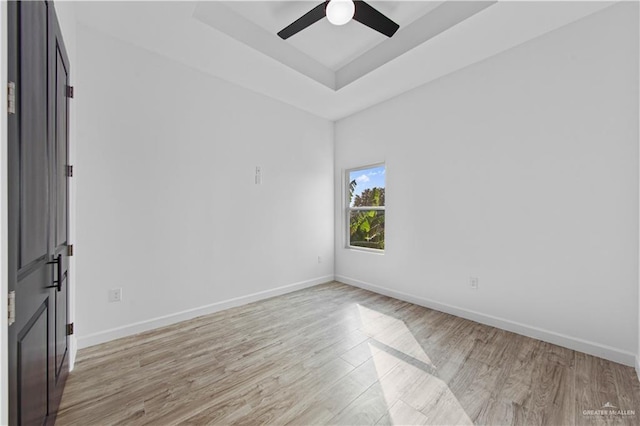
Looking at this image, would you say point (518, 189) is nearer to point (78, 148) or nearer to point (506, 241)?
point (506, 241)

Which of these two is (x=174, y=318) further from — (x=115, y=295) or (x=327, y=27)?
(x=327, y=27)

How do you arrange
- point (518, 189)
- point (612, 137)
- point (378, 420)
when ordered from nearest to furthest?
point (378, 420)
point (612, 137)
point (518, 189)

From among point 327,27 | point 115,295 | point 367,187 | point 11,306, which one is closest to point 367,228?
point 367,187

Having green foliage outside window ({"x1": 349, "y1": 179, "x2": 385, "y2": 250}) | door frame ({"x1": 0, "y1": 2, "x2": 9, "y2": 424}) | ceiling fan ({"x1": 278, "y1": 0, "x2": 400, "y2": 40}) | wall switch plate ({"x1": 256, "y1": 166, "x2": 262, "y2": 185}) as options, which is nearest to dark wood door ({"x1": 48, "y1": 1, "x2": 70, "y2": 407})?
door frame ({"x1": 0, "y1": 2, "x2": 9, "y2": 424})

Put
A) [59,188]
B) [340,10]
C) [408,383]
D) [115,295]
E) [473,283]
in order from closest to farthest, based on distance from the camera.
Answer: [59,188] → [408,383] → [340,10] → [115,295] → [473,283]

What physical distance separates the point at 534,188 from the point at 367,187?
7.00 ft

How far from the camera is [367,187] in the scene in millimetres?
4191

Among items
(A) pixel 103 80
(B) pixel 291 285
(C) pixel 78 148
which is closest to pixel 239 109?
(A) pixel 103 80

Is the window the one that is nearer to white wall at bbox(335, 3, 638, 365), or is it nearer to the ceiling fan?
white wall at bbox(335, 3, 638, 365)

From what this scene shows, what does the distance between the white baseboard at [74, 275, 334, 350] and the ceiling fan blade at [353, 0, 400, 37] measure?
3.20m

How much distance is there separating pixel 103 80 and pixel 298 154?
2322 millimetres

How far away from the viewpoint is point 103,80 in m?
2.40

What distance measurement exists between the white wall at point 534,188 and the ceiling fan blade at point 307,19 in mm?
1740

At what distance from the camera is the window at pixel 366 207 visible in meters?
3.98
